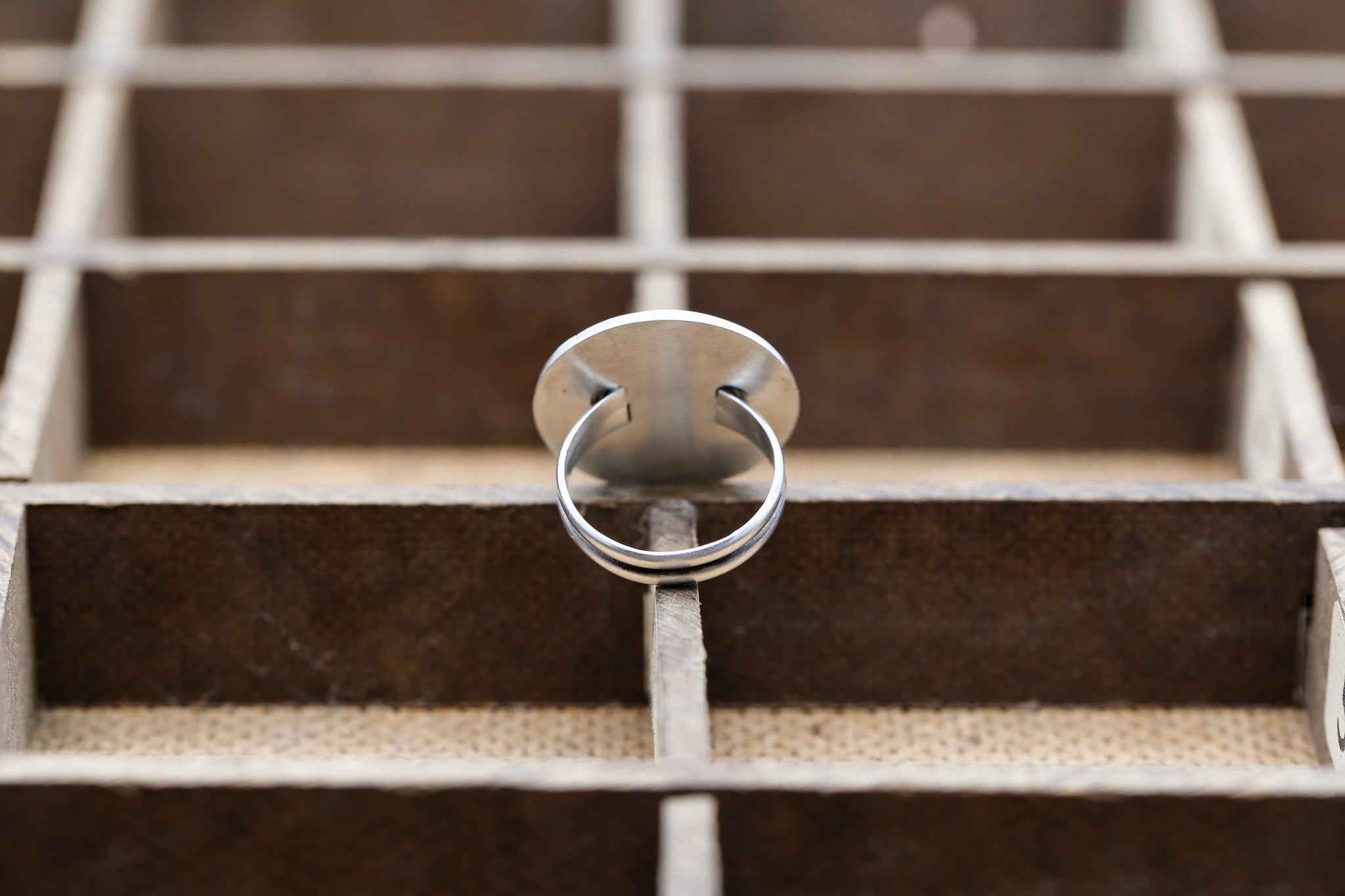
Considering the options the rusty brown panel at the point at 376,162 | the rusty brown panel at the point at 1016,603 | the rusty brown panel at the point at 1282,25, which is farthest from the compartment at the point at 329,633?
the rusty brown panel at the point at 1282,25

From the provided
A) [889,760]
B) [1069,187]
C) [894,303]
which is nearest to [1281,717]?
[889,760]

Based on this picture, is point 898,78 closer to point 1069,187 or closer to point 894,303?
point 1069,187

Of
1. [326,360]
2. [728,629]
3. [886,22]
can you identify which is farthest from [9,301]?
[886,22]

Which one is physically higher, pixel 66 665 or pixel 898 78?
pixel 898 78

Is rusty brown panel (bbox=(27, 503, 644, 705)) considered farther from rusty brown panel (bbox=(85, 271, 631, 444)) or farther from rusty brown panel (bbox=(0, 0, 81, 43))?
rusty brown panel (bbox=(0, 0, 81, 43))

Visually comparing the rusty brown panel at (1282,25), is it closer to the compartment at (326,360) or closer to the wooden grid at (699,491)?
the wooden grid at (699,491)

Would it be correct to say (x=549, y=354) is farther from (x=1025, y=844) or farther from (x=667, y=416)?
(x=1025, y=844)
